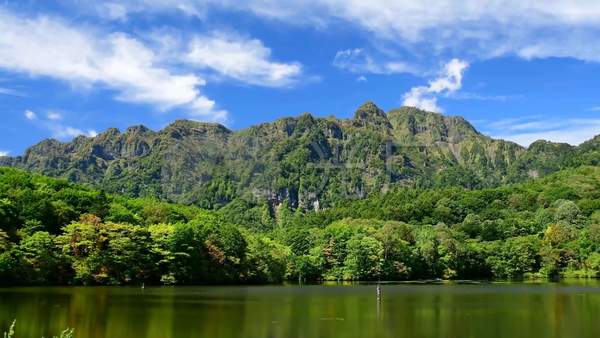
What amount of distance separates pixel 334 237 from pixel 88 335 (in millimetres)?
82529

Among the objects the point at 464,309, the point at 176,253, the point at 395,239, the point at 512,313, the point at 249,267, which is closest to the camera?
the point at 512,313

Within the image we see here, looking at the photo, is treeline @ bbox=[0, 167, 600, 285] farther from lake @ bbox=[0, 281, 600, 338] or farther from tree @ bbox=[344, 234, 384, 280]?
lake @ bbox=[0, 281, 600, 338]

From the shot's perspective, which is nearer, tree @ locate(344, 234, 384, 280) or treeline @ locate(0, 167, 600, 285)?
treeline @ locate(0, 167, 600, 285)

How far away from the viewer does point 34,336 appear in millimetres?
23031

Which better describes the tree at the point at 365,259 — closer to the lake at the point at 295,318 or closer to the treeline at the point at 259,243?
the treeline at the point at 259,243

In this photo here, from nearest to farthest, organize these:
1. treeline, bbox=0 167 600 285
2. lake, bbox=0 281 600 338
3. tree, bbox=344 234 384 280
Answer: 1. lake, bbox=0 281 600 338
2. treeline, bbox=0 167 600 285
3. tree, bbox=344 234 384 280

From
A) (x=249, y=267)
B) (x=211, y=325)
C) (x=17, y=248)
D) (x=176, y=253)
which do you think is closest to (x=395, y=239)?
(x=249, y=267)

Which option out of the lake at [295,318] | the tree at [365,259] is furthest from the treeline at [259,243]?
the lake at [295,318]

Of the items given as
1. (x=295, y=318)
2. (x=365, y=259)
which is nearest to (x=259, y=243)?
(x=365, y=259)

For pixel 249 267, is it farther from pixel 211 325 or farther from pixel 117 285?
pixel 211 325

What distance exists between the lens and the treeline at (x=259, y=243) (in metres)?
66.7

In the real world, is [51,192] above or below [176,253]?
above

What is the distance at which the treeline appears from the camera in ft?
219

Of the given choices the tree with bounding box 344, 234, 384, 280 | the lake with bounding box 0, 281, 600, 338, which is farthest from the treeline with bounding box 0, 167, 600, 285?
the lake with bounding box 0, 281, 600, 338
